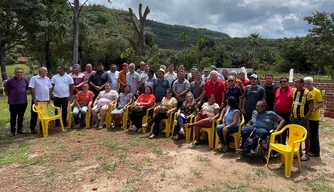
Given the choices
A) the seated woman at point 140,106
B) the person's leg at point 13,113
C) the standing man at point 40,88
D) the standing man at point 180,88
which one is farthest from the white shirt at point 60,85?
the standing man at point 180,88

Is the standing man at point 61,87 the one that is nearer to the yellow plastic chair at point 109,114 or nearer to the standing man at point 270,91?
the yellow plastic chair at point 109,114

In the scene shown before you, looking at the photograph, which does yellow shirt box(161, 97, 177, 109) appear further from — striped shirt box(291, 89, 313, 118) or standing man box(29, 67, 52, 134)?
standing man box(29, 67, 52, 134)

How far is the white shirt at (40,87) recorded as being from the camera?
644 centimetres

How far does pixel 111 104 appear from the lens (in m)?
6.96

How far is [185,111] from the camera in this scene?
6059 mm

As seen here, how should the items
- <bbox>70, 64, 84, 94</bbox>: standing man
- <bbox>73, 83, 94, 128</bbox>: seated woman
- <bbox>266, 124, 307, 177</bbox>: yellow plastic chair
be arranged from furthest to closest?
<bbox>70, 64, 84, 94</bbox>: standing man < <bbox>73, 83, 94, 128</bbox>: seated woman < <bbox>266, 124, 307, 177</bbox>: yellow plastic chair

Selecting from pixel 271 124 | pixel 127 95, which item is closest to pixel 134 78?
→ pixel 127 95

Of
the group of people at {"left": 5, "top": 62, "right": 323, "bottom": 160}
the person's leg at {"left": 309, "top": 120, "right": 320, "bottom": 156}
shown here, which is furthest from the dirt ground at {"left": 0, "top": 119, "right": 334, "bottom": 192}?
the group of people at {"left": 5, "top": 62, "right": 323, "bottom": 160}

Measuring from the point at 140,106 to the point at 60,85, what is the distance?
2106 mm

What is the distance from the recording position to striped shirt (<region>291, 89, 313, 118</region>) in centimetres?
469

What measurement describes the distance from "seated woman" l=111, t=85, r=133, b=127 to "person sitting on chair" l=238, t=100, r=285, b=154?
3.13 m

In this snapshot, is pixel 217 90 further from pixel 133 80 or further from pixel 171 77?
pixel 133 80

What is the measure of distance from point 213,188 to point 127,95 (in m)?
3.91

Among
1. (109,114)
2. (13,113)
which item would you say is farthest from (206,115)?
(13,113)
